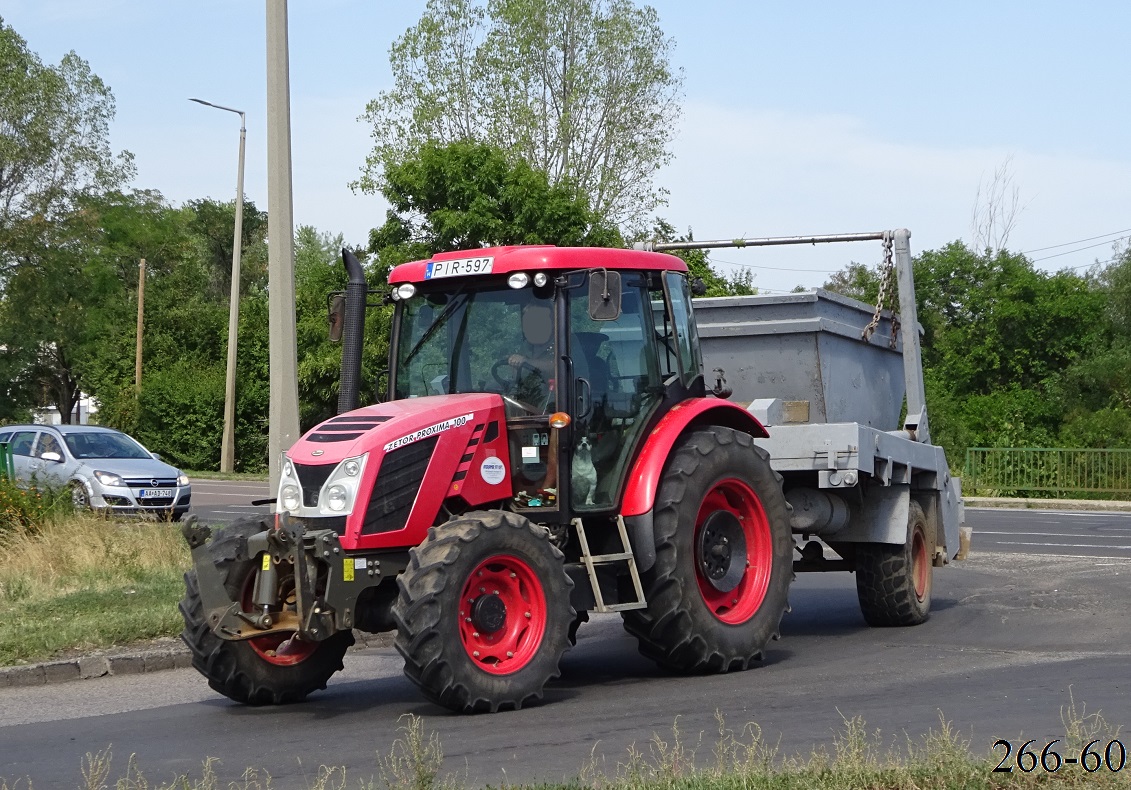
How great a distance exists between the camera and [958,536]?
42.6 feet

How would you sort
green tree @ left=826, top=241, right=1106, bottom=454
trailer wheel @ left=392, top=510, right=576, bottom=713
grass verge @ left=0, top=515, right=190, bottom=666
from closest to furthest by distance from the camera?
1. trailer wheel @ left=392, top=510, right=576, bottom=713
2. grass verge @ left=0, top=515, right=190, bottom=666
3. green tree @ left=826, top=241, right=1106, bottom=454

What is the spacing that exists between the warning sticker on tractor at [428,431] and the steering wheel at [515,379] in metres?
0.46

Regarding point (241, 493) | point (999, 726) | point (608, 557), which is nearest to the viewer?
point (999, 726)

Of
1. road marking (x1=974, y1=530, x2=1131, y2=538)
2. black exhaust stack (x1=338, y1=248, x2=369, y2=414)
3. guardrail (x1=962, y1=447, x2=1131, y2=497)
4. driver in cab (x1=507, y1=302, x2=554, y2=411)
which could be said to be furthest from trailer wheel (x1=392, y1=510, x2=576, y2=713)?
guardrail (x1=962, y1=447, x2=1131, y2=497)

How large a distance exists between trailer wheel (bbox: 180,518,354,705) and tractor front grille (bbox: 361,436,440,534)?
26.1 inches

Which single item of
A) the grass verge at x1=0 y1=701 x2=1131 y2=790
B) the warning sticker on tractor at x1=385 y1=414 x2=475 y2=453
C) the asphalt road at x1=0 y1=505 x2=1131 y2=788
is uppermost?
the warning sticker on tractor at x1=385 y1=414 x2=475 y2=453

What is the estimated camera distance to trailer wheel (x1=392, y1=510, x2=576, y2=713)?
7.70 m

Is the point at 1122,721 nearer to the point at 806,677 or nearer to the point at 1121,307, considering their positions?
the point at 806,677

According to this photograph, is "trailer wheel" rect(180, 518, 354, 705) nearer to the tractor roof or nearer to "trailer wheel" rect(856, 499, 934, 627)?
the tractor roof

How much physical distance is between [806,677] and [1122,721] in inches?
89.9

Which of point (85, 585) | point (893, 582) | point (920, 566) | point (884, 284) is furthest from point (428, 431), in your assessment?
point (85, 585)

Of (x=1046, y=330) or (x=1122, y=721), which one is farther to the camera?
(x=1046, y=330)

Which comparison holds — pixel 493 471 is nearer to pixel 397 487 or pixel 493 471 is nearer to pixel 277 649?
pixel 397 487

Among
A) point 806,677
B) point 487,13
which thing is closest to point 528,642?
point 806,677
